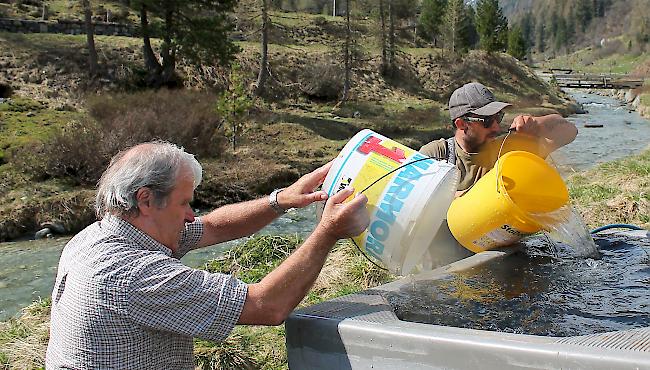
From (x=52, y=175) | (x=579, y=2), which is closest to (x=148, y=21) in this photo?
(x=52, y=175)

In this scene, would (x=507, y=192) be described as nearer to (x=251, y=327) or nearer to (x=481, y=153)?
(x=481, y=153)

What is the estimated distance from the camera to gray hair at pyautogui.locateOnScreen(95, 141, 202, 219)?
2.30 m

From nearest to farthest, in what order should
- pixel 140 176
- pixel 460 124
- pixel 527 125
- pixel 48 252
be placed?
pixel 140 176, pixel 527 125, pixel 460 124, pixel 48 252

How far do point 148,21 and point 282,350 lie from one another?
2899 cm

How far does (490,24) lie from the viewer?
5462 cm

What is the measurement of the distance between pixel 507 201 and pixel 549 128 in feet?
3.42

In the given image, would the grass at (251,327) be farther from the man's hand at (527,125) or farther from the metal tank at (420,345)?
the man's hand at (527,125)

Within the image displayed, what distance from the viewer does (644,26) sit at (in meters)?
92.1

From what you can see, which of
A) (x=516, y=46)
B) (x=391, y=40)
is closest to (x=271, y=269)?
(x=391, y=40)

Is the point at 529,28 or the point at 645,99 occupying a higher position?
the point at 529,28

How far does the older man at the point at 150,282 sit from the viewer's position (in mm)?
2193

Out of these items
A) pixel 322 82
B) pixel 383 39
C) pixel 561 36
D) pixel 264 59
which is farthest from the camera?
pixel 561 36

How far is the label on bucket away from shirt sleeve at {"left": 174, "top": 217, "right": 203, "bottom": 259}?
4.53ft

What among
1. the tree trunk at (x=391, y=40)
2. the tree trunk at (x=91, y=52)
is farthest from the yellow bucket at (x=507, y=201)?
the tree trunk at (x=391, y=40)
